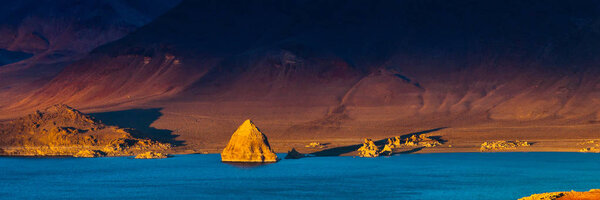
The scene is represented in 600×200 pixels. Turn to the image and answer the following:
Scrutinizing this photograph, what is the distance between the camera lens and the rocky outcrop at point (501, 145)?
91188 millimetres

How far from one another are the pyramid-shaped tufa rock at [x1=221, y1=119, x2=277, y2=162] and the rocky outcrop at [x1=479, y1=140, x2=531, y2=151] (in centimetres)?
2562

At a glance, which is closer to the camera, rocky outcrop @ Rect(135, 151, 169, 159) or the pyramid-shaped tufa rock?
the pyramid-shaped tufa rock


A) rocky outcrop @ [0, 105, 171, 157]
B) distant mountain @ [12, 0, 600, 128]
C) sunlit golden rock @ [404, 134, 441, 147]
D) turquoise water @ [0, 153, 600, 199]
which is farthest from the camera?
distant mountain @ [12, 0, 600, 128]

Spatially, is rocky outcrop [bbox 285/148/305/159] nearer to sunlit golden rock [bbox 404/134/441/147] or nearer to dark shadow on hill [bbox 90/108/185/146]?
sunlit golden rock [bbox 404/134/441/147]

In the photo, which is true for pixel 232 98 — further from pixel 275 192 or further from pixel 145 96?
pixel 275 192

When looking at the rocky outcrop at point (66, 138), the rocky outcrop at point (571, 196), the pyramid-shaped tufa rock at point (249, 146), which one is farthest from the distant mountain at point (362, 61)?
the rocky outcrop at point (571, 196)

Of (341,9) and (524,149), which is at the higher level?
(341,9)

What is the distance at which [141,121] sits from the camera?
371ft

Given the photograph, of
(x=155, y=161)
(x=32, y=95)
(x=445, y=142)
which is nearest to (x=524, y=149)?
(x=445, y=142)

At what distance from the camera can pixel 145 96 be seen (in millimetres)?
137625

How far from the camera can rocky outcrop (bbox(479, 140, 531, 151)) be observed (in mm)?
91188

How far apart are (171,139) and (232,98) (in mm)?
32215

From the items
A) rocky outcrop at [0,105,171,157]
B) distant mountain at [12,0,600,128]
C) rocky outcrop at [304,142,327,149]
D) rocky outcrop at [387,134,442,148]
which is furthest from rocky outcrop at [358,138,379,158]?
distant mountain at [12,0,600,128]

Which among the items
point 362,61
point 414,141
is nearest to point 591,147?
point 414,141
